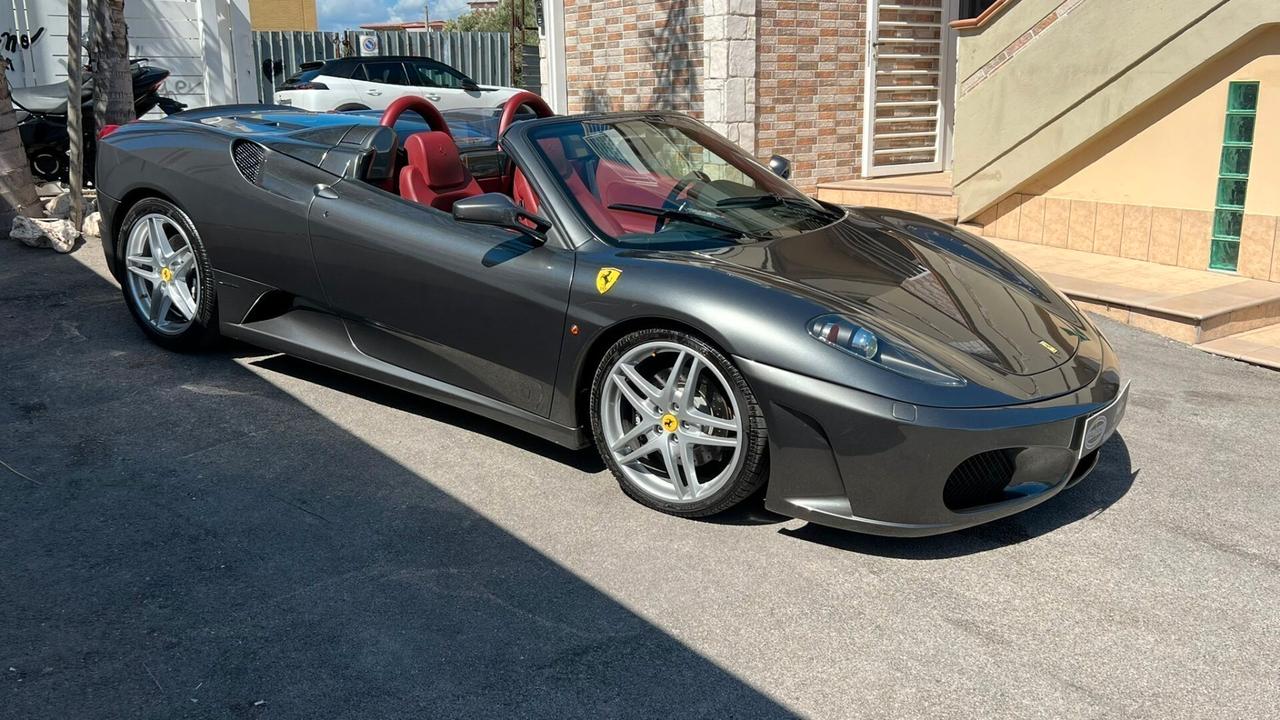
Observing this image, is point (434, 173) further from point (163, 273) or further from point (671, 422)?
point (671, 422)

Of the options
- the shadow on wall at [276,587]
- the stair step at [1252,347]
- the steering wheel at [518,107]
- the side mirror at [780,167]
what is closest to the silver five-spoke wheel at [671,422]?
the shadow on wall at [276,587]

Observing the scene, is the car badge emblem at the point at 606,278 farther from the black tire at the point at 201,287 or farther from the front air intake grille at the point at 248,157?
the black tire at the point at 201,287

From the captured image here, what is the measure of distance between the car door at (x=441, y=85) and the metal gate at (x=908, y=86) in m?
6.93

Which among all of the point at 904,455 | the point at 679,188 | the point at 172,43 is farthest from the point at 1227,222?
the point at 172,43

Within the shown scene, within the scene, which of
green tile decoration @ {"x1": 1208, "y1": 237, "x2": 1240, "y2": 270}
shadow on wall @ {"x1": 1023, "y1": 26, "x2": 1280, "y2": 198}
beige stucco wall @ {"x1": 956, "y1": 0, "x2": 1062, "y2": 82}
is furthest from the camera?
beige stucco wall @ {"x1": 956, "y1": 0, "x2": 1062, "y2": 82}

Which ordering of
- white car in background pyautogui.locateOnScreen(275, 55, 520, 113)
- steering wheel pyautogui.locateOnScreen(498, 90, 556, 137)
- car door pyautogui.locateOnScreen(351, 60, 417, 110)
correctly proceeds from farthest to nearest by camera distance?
car door pyautogui.locateOnScreen(351, 60, 417, 110), white car in background pyautogui.locateOnScreen(275, 55, 520, 113), steering wheel pyautogui.locateOnScreen(498, 90, 556, 137)

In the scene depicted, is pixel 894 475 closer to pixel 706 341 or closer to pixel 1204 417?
pixel 706 341

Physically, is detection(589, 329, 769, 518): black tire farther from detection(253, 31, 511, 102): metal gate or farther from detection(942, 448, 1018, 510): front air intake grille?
detection(253, 31, 511, 102): metal gate

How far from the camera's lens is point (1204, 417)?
17.0 ft

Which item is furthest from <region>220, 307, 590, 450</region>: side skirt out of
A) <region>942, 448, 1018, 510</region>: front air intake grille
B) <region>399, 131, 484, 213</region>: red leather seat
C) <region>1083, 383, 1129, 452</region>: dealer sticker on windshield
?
<region>1083, 383, 1129, 452</region>: dealer sticker on windshield

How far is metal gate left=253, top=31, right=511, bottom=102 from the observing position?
63.6 feet

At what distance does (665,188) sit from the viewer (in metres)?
4.54

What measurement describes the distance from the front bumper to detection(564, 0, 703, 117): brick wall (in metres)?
8.04

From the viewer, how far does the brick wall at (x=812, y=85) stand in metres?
11.0
